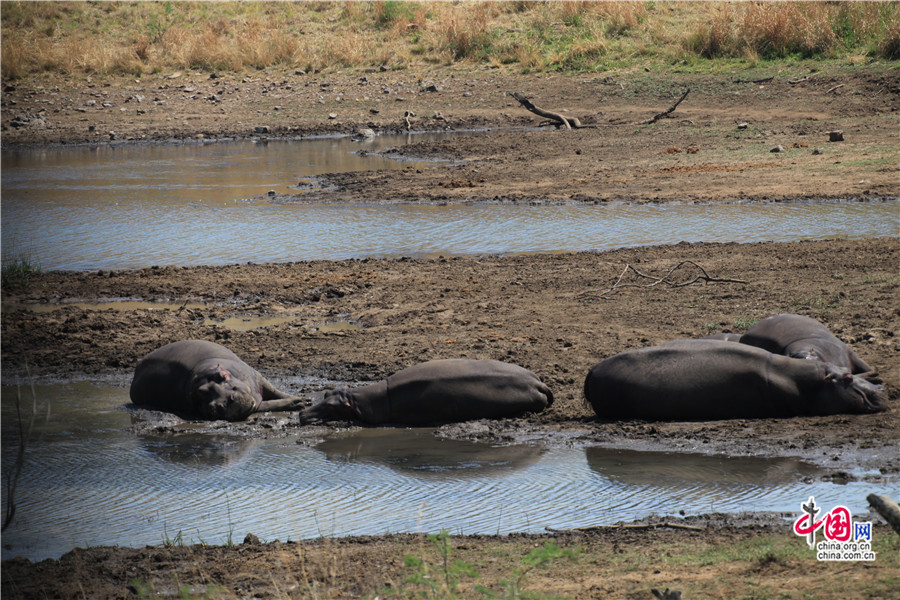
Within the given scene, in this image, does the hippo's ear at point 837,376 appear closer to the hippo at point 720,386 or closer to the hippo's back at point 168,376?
the hippo at point 720,386

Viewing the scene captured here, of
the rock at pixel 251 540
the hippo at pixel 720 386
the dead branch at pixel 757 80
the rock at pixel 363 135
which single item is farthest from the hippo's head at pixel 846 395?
the dead branch at pixel 757 80

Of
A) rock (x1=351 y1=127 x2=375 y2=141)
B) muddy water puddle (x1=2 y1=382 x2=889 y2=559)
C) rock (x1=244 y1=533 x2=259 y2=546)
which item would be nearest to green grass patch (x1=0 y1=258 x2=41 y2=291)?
muddy water puddle (x1=2 y1=382 x2=889 y2=559)

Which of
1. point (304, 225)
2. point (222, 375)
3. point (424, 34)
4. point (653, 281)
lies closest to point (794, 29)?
point (424, 34)

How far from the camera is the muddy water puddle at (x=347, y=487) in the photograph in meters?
6.03

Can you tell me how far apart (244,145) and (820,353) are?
70.6 feet

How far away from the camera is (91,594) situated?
507 centimetres

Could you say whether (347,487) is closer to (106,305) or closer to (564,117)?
(106,305)

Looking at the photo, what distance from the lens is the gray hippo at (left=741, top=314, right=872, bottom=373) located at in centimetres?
767

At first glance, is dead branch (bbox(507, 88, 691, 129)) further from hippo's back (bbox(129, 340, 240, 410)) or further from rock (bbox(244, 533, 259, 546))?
rock (bbox(244, 533, 259, 546))

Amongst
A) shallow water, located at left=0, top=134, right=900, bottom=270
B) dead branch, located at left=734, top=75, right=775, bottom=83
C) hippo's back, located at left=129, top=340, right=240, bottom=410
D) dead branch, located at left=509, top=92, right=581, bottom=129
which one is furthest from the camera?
dead branch, located at left=734, top=75, right=775, bottom=83

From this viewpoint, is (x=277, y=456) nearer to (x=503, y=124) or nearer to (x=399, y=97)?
(x=503, y=124)

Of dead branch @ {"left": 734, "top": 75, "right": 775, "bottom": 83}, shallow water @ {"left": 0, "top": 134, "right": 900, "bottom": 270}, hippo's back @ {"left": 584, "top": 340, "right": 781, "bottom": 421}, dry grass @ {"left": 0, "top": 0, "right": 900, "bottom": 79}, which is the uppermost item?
dry grass @ {"left": 0, "top": 0, "right": 900, "bottom": 79}

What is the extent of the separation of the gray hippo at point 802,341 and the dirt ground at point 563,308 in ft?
1.19

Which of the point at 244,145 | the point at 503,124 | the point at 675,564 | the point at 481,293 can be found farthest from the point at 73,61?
the point at 675,564
